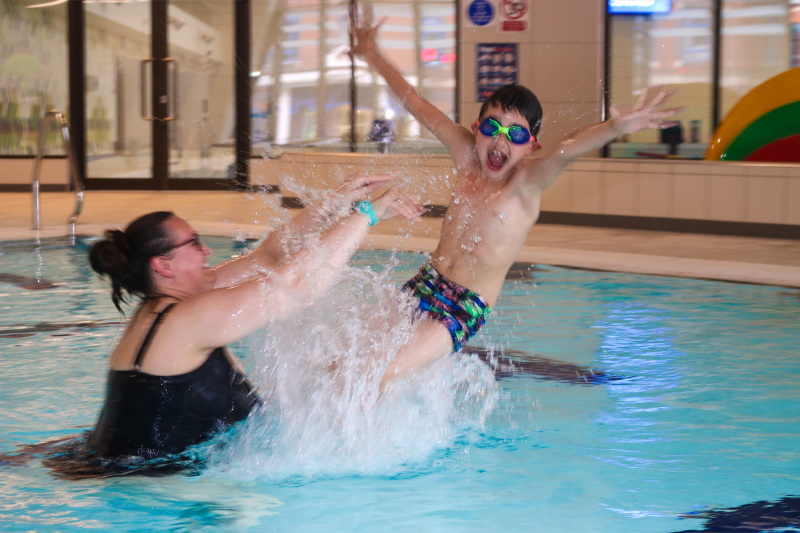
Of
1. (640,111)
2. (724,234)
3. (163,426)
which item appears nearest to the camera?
(163,426)

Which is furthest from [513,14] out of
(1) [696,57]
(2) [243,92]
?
(2) [243,92]

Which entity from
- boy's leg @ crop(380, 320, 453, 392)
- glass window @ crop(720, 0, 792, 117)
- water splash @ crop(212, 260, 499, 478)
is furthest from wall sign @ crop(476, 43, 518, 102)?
boy's leg @ crop(380, 320, 453, 392)

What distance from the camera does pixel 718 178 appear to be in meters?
10.3

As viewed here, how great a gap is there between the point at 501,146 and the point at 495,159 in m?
0.06

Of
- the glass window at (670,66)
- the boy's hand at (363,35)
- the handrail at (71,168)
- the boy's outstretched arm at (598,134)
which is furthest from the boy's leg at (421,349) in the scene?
the glass window at (670,66)

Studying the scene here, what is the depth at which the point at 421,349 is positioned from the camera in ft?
12.2

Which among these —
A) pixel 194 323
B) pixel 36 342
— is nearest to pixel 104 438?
pixel 194 323

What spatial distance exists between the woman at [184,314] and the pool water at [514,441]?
0.23m

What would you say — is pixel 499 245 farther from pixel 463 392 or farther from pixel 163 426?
pixel 163 426

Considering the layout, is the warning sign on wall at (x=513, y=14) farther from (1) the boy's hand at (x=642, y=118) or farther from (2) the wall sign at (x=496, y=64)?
(1) the boy's hand at (x=642, y=118)

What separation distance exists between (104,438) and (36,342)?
274 cm

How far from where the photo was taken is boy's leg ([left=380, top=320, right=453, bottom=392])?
3.70m

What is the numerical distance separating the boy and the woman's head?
1072 millimetres

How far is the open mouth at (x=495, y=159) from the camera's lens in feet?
12.6
